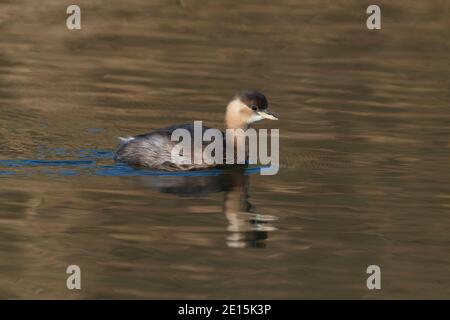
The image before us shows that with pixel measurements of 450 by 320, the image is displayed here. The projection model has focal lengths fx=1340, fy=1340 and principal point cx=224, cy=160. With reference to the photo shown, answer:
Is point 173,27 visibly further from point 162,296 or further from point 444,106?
point 162,296

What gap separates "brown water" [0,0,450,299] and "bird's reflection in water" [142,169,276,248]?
3cm

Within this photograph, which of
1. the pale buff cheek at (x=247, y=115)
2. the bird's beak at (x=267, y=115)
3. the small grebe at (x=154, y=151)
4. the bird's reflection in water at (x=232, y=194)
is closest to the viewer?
the bird's reflection in water at (x=232, y=194)

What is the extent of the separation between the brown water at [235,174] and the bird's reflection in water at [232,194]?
0.03 metres

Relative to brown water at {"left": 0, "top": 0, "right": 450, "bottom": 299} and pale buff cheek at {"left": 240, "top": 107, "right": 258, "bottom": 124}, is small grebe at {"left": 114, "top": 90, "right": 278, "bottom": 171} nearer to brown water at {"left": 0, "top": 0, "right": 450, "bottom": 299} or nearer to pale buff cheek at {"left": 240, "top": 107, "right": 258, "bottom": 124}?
brown water at {"left": 0, "top": 0, "right": 450, "bottom": 299}

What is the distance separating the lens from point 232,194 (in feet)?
43.8

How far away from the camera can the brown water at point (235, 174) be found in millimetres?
10656

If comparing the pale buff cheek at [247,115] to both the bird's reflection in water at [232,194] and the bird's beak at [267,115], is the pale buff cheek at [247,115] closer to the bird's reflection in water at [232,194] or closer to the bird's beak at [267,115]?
the bird's beak at [267,115]

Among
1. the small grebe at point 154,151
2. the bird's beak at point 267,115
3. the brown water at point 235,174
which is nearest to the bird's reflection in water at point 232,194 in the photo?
the brown water at point 235,174

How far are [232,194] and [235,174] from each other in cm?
109

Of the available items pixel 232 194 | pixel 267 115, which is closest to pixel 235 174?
pixel 267 115

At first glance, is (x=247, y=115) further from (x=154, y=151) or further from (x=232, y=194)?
(x=232, y=194)

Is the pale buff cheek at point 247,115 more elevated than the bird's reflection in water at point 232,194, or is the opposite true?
the pale buff cheek at point 247,115
